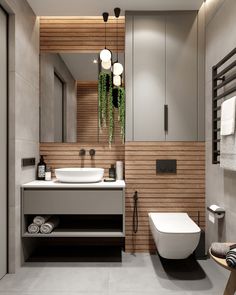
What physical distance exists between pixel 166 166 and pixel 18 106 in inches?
62.4

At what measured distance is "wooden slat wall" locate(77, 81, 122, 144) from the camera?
10.9ft

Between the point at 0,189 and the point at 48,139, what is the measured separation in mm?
1006

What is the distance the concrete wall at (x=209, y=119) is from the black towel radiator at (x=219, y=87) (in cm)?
10

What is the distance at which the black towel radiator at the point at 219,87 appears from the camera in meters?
2.34

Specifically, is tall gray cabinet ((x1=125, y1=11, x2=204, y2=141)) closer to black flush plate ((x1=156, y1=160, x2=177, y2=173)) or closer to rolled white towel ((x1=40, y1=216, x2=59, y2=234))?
black flush plate ((x1=156, y1=160, x2=177, y2=173))

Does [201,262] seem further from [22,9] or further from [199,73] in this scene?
[22,9]

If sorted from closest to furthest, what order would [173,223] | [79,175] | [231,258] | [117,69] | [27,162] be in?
[231,258] → [173,223] → [79,175] → [27,162] → [117,69]

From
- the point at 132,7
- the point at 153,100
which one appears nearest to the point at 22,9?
the point at 132,7

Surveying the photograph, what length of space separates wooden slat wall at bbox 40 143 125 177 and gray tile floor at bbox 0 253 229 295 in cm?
104

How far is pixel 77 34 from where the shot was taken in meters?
3.36

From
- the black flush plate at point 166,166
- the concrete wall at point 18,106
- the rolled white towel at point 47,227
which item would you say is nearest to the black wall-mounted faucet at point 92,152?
the concrete wall at point 18,106

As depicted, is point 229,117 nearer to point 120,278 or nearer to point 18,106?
point 120,278

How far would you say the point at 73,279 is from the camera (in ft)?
8.25

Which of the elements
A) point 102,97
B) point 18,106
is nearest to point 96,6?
point 102,97
